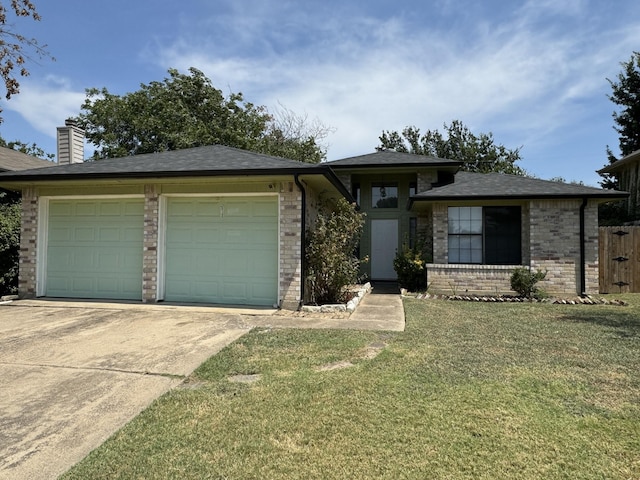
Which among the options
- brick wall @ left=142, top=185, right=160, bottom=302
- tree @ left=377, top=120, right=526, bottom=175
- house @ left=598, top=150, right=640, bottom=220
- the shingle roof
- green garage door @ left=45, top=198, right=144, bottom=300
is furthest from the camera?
tree @ left=377, top=120, right=526, bottom=175

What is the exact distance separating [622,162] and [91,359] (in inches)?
909


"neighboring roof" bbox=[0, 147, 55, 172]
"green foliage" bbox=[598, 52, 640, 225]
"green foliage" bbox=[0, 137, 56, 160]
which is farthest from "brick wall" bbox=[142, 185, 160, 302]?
"green foliage" bbox=[0, 137, 56, 160]

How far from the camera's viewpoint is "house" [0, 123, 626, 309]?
7984mm

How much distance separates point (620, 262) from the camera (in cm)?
1162

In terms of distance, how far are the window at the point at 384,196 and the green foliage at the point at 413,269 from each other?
10.2 feet

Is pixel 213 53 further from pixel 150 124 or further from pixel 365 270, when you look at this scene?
pixel 365 270

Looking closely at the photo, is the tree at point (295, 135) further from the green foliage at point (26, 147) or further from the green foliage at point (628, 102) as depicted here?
the green foliage at point (26, 147)

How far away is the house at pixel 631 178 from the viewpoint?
18203 millimetres

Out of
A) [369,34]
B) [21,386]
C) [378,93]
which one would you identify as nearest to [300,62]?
[378,93]

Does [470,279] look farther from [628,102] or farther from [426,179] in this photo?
[628,102]

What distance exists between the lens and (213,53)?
1530cm

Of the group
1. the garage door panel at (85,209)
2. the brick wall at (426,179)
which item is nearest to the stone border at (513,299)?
the brick wall at (426,179)

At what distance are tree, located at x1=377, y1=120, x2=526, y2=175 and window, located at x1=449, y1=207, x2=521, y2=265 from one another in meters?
19.1

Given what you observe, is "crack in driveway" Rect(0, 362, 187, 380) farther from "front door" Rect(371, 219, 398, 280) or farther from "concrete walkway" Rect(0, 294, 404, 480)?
"front door" Rect(371, 219, 398, 280)
